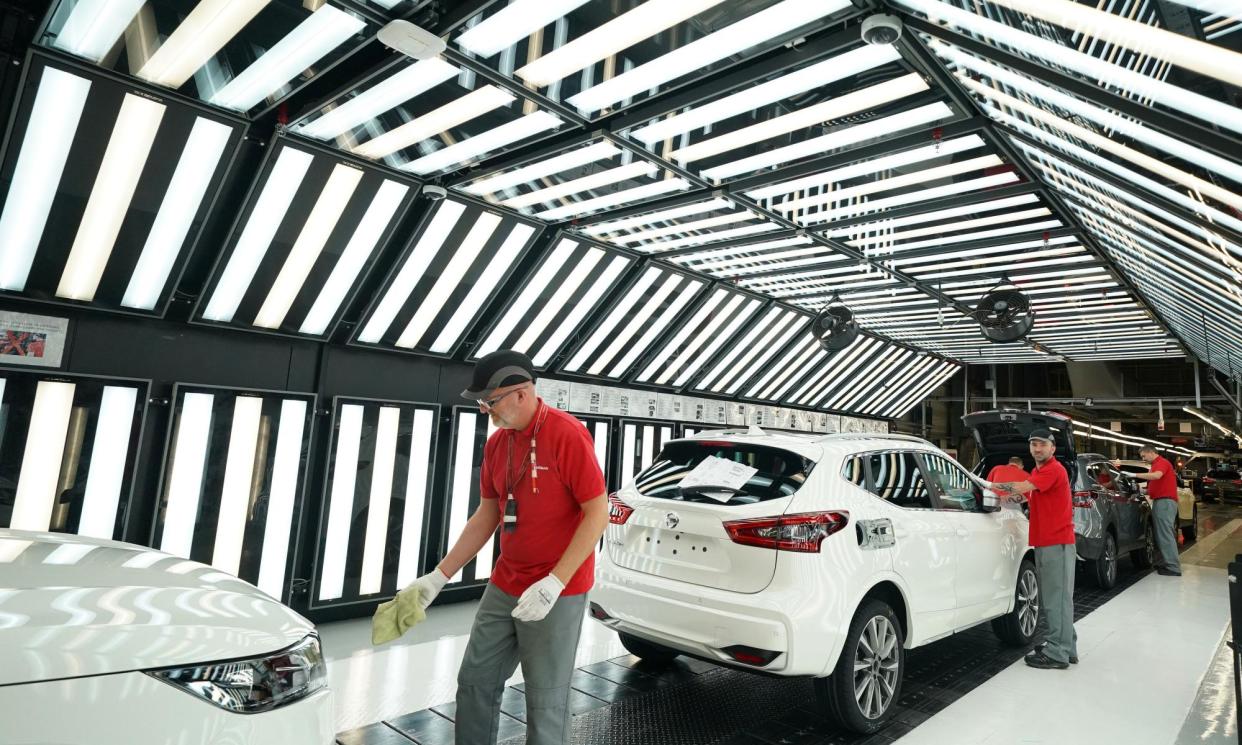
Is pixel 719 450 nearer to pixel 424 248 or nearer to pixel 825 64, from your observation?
pixel 825 64

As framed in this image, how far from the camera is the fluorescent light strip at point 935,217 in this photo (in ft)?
16.8

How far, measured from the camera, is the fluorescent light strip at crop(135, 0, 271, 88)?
10.2 feet

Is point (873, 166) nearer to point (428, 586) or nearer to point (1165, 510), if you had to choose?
point (428, 586)

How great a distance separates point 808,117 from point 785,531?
8.27ft

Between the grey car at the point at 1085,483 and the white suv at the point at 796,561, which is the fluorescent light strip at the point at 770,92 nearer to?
the white suv at the point at 796,561

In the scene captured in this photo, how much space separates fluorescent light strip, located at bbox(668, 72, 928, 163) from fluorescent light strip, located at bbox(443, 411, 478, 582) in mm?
3305

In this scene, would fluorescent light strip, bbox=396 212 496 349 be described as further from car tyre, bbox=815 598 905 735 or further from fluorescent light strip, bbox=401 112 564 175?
car tyre, bbox=815 598 905 735

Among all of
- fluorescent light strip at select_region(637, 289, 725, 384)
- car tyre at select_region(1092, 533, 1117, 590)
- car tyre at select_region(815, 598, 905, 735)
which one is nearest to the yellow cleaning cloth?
car tyre at select_region(815, 598, 905, 735)

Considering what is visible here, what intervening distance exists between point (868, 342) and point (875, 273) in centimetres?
455

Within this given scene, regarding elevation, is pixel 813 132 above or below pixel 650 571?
above

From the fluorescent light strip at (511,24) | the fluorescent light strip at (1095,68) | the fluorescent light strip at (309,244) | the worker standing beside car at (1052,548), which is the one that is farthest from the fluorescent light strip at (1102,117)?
the fluorescent light strip at (309,244)

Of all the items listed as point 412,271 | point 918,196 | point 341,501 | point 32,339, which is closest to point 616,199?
point 412,271

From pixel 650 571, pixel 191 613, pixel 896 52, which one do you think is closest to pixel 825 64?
pixel 896 52

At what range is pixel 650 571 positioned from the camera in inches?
128
